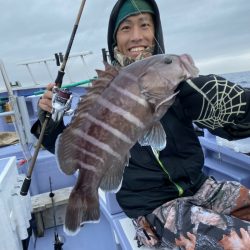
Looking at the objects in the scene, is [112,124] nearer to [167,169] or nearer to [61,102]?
[61,102]

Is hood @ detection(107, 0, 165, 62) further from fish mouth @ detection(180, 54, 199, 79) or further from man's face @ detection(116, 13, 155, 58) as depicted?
fish mouth @ detection(180, 54, 199, 79)

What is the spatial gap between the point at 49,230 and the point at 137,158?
2329 millimetres

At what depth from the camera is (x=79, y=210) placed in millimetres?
1492

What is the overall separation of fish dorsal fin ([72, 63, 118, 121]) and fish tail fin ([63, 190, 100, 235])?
0.40m

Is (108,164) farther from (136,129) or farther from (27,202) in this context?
(27,202)

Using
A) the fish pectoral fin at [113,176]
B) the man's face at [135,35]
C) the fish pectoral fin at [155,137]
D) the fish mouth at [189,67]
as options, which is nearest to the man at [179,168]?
the man's face at [135,35]

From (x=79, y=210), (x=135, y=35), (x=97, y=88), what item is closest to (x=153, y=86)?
(x=97, y=88)

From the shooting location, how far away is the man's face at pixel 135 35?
2.36 metres

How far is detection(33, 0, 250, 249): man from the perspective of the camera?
1830mm

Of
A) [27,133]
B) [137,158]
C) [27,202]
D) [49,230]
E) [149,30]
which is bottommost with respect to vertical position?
[49,230]

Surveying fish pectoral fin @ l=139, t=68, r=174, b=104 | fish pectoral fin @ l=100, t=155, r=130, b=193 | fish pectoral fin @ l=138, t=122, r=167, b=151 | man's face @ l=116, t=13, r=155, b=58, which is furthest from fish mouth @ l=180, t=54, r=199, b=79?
man's face @ l=116, t=13, r=155, b=58

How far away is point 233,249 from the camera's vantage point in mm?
1771

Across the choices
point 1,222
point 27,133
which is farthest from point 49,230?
point 1,222

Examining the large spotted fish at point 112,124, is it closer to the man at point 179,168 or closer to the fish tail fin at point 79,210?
the fish tail fin at point 79,210
